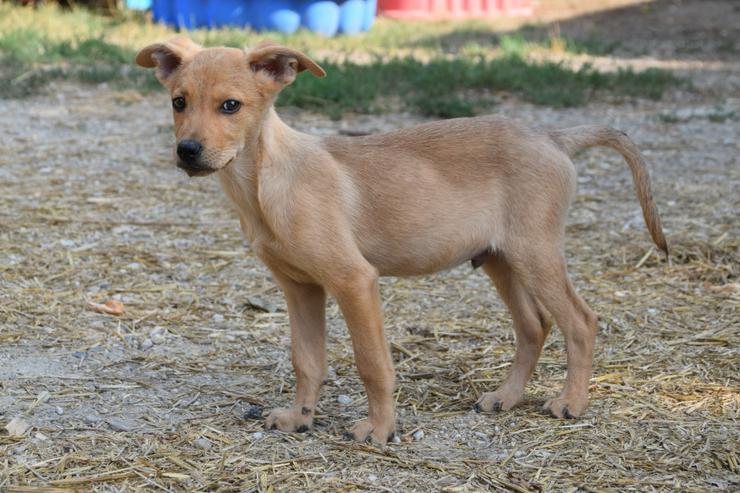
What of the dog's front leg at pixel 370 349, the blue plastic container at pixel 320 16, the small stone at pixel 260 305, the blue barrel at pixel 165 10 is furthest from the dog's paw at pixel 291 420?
the blue barrel at pixel 165 10

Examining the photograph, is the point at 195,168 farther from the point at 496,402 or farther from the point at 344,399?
the point at 496,402

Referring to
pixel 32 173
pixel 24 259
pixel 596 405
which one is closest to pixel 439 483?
pixel 596 405

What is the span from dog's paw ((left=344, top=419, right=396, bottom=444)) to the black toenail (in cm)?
46

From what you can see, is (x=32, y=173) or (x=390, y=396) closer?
(x=390, y=396)

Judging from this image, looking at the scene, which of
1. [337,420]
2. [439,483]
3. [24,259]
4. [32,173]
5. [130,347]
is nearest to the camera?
[439,483]

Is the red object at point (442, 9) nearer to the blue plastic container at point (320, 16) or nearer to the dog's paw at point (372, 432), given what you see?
the blue plastic container at point (320, 16)

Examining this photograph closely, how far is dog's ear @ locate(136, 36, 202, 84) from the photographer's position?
4.21 meters

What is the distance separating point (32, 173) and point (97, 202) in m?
0.98

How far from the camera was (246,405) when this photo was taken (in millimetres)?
4570

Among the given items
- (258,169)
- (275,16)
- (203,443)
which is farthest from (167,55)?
(275,16)

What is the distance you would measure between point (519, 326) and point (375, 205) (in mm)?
951

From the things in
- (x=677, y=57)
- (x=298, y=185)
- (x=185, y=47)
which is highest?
(x=185, y=47)

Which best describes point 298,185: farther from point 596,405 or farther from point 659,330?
point 659,330

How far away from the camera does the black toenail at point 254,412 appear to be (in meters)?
4.44
